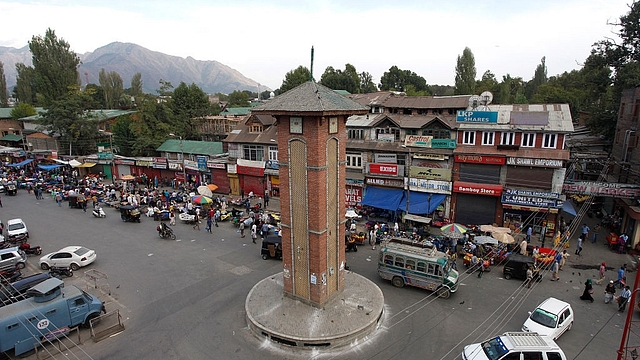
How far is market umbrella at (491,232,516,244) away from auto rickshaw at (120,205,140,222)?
2968 centimetres

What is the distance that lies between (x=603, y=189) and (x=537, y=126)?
6.46 m

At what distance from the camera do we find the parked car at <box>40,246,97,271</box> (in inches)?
872

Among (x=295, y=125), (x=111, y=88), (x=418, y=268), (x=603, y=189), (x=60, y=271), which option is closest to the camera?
(x=295, y=125)

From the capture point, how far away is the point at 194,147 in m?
46.6

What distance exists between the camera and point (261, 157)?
131ft

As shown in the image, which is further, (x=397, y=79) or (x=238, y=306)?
(x=397, y=79)

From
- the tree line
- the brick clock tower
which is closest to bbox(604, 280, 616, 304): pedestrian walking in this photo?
the brick clock tower

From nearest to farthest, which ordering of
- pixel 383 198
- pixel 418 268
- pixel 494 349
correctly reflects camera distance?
pixel 494 349
pixel 418 268
pixel 383 198

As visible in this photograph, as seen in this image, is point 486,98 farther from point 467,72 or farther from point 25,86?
point 25,86

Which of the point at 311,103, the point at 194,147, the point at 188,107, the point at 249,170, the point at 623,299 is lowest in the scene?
the point at 623,299

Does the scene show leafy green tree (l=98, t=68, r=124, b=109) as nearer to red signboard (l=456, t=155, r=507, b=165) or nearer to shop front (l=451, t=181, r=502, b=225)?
red signboard (l=456, t=155, r=507, b=165)

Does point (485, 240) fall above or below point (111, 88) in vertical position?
below

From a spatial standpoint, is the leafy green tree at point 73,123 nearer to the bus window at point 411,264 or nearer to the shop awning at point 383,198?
the shop awning at point 383,198

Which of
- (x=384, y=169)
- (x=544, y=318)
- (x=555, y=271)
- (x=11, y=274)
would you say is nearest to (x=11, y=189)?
(x=11, y=274)
